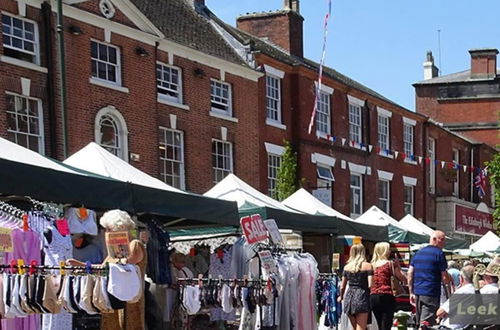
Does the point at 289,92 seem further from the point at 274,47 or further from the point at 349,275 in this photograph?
the point at 349,275

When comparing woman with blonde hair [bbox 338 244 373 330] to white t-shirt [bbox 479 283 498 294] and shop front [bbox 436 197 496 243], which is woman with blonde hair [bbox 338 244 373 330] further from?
shop front [bbox 436 197 496 243]

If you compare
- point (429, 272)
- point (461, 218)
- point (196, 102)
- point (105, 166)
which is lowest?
point (461, 218)

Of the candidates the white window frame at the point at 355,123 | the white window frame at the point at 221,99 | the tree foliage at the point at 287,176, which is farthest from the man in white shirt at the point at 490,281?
the white window frame at the point at 355,123

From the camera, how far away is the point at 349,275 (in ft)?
39.0

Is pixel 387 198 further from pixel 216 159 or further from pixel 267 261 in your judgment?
pixel 267 261

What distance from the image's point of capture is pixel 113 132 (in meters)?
18.9

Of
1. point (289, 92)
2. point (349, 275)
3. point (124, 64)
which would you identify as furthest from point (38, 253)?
point (289, 92)

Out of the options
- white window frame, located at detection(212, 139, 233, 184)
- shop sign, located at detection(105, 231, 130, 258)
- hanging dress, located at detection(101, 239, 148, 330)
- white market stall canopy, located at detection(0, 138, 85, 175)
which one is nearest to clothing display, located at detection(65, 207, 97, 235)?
white market stall canopy, located at detection(0, 138, 85, 175)

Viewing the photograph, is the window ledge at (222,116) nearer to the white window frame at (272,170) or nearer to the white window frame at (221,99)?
the white window frame at (221,99)

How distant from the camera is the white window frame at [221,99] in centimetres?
2244

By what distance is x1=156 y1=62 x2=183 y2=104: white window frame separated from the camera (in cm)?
2058

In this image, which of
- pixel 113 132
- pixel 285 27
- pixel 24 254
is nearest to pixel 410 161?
pixel 285 27

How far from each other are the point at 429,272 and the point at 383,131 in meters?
21.1

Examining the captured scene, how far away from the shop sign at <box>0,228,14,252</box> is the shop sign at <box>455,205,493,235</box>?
32877 millimetres
